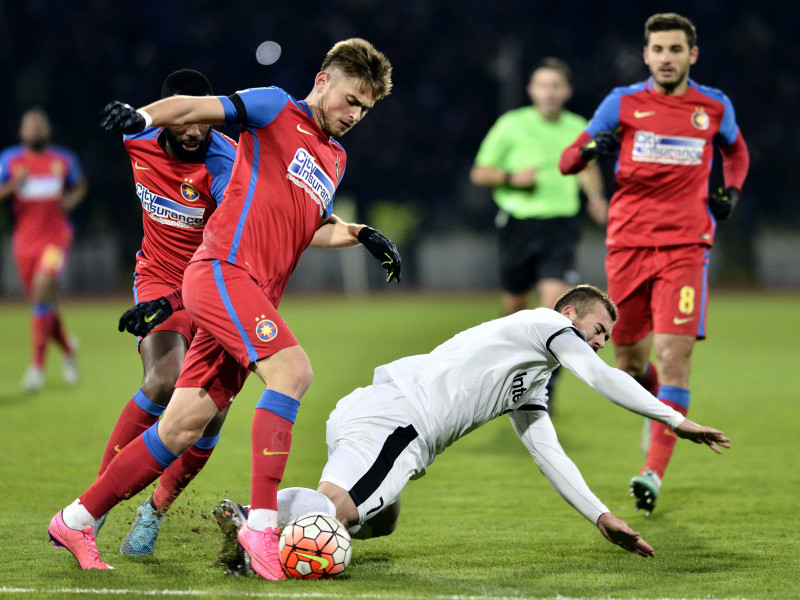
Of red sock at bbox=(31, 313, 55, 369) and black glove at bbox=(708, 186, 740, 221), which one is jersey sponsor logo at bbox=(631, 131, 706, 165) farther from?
red sock at bbox=(31, 313, 55, 369)

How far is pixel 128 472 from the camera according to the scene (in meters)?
4.52

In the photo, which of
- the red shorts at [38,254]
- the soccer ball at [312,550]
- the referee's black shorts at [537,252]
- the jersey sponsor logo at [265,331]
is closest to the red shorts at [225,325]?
the jersey sponsor logo at [265,331]

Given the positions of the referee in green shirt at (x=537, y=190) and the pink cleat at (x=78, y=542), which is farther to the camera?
the referee in green shirt at (x=537, y=190)

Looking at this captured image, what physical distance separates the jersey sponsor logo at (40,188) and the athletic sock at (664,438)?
328 inches

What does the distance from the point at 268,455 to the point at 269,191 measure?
1.05 m

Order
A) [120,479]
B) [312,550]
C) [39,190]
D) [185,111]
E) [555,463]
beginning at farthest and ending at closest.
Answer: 1. [39,190]
2. [555,463]
3. [120,479]
4. [312,550]
5. [185,111]

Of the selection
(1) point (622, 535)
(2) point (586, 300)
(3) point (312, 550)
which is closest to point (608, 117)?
(2) point (586, 300)

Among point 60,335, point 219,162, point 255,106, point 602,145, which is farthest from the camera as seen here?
point 60,335

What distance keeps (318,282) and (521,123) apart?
23567 millimetres

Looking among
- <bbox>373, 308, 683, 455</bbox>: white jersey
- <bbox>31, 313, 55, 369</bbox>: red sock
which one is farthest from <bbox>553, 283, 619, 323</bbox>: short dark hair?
<bbox>31, 313, 55, 369</bbox>: red sock

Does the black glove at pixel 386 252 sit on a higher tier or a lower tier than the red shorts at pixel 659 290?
higher

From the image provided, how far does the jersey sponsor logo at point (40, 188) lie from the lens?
41.2ft

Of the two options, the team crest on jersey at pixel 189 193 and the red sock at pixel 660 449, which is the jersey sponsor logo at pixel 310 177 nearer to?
the team crest on jersey at pixel 189 193

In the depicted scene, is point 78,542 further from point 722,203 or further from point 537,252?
point 537,252
